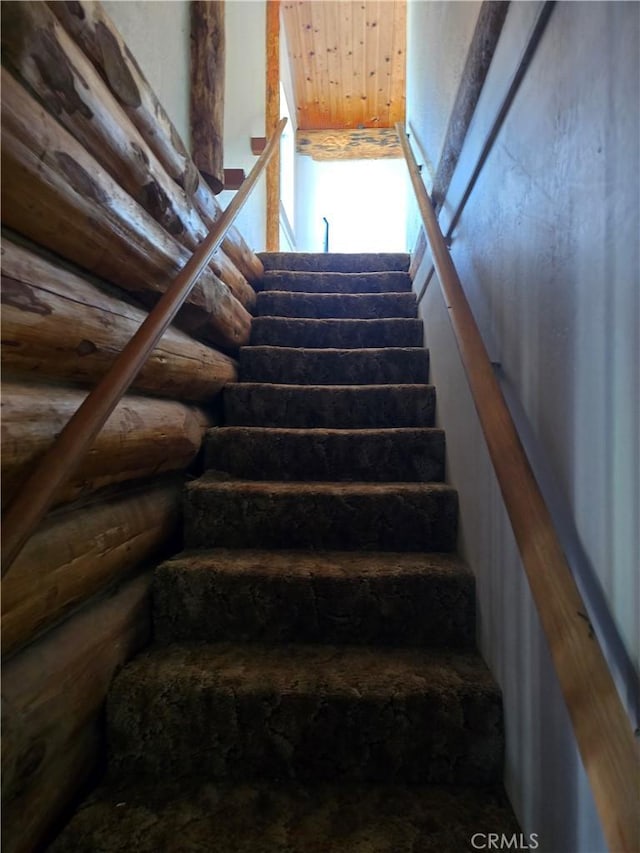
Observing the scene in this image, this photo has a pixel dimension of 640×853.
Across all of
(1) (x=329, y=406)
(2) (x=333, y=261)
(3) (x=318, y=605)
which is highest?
(2) (x=333, y=261)

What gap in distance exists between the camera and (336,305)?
2.44 m

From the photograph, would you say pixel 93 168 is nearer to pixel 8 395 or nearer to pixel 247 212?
pixel 8 395

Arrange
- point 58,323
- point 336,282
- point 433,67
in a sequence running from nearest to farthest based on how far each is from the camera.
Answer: point 58,323 < point 433,67 < point 336,282

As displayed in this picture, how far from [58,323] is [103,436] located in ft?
0.91

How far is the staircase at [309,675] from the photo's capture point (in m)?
0.88

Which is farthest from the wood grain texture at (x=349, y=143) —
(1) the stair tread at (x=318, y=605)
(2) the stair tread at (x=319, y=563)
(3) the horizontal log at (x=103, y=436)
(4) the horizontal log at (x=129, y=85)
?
(1) the stair tread at (x=318, y=605)

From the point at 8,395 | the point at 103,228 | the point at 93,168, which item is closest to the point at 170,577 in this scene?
the point at 8,395

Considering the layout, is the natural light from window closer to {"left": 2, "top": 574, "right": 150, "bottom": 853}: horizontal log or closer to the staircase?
the staircase

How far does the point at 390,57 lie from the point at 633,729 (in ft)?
23.2

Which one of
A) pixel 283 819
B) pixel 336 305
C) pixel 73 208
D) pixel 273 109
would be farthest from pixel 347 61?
pixel 283 819

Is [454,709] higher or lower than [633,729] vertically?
lower

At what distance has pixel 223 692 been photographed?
100 cm

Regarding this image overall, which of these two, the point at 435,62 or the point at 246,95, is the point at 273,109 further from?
the point at 435,62

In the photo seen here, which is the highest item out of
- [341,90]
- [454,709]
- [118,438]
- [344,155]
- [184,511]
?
[341,90]
